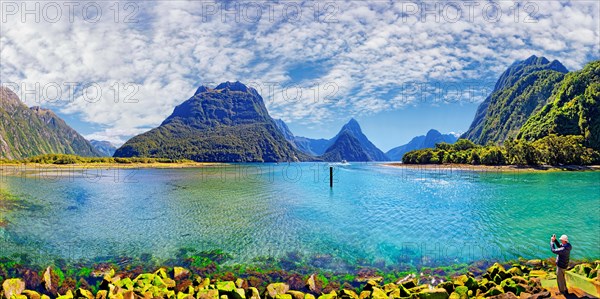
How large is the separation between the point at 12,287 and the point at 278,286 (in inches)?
490

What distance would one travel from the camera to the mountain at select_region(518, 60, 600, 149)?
153 metres

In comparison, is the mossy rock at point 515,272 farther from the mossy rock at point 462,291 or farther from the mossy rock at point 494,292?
the mossy rock at point 462,291

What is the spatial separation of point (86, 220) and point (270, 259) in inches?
886

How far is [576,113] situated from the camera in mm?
Result: 163750

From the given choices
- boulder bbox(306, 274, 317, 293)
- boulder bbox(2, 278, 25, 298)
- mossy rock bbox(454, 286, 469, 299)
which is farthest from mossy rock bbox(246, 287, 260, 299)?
boulder bbox(2, 278, 25, 298)

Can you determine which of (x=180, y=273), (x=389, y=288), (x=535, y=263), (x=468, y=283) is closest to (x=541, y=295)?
(x=468, y=283)

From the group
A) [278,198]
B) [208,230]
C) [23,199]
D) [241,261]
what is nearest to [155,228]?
[208,230]

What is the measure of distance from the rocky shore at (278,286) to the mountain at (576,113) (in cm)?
17231

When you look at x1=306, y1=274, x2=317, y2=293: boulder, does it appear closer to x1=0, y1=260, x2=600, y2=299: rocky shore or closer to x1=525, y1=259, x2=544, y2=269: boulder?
x1=0, y1=260, x2=600, y2=299: rocky shore

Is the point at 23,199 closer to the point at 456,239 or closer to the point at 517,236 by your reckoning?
the point at 456,239

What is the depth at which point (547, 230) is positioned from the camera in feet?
87.5

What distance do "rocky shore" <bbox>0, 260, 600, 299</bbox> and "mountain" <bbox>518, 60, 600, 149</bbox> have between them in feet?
565

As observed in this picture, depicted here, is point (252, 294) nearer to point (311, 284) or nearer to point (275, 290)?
point (275, 290)

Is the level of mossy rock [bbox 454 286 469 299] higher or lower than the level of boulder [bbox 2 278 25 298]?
higher
